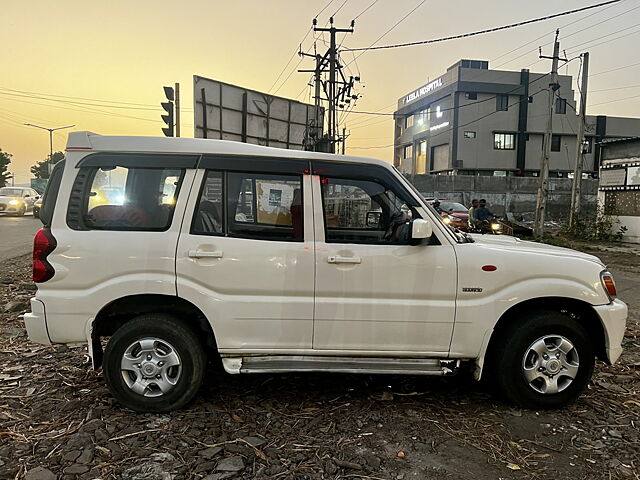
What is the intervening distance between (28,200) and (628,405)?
30.7 meters

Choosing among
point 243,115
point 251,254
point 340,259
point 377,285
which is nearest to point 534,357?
point 377,285

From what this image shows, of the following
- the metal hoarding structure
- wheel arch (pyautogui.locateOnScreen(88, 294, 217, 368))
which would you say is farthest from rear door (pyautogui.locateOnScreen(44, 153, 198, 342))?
the metal hoarding structure

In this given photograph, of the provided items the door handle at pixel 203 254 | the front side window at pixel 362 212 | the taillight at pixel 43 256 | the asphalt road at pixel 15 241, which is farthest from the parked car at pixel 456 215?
the taillight at pixel 43 256

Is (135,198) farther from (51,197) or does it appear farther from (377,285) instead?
(377,285)

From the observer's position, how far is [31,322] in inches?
132

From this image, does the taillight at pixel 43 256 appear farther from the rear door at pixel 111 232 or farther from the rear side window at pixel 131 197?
the rear side window at pixel 131 197

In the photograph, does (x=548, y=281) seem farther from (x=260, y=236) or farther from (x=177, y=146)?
(x=177, y=146)

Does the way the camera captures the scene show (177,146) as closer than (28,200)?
Yes

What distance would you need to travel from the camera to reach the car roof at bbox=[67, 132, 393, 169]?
3.38 metres

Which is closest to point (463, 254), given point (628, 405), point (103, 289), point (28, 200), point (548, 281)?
point (548, 281)

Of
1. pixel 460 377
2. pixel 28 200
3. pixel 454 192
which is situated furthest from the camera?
pixel 454 192

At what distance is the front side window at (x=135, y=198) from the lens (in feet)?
11.1

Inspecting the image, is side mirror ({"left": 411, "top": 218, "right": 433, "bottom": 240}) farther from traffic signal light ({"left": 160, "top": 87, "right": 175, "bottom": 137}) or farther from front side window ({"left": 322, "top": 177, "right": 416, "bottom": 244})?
traffic signal light ({"left": 160, "top": 87, "right": 175, "bottom": 137})

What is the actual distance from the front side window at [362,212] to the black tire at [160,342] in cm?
134
